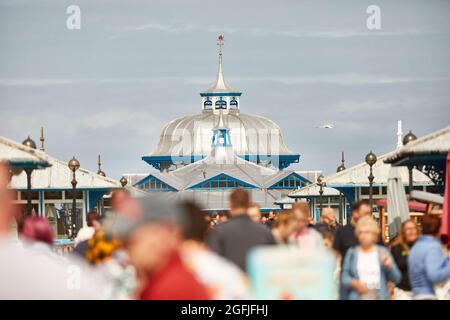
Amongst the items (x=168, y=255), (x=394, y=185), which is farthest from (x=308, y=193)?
(x=168, y=255)

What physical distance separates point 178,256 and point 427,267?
597cm

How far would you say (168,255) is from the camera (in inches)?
250

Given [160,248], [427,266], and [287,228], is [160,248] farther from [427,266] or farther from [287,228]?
[287,228]

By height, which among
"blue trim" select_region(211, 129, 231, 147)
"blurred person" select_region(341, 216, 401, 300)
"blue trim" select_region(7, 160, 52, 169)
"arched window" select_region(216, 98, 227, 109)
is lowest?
"blurred person" select_region(341, 216, 401, 300)

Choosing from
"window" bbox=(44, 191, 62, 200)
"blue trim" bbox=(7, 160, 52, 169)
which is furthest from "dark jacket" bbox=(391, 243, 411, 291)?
"window" bbox=(44, 191, 62, 200)

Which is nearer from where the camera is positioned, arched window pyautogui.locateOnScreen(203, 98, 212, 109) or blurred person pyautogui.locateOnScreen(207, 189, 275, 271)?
blurred person pyautogui.locateOnScreen(207, 189, 275, 271)

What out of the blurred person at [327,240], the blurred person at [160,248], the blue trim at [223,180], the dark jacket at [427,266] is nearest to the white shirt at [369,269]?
the dark jacket at [427,266]

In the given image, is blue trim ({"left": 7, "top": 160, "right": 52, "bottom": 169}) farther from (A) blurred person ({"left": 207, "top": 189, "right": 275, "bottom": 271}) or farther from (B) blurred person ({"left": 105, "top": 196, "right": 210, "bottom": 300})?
(B) blurred person ({"left": 105, "top": 196, "right": 210, "bottom": 300})

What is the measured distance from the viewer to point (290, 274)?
8.88 meters

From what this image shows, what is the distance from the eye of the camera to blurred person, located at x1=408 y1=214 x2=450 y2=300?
12047mm

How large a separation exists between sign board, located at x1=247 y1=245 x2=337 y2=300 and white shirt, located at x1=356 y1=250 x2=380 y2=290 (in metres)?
2.92

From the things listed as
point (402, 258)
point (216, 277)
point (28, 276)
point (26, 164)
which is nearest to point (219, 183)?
point (26, 164)
